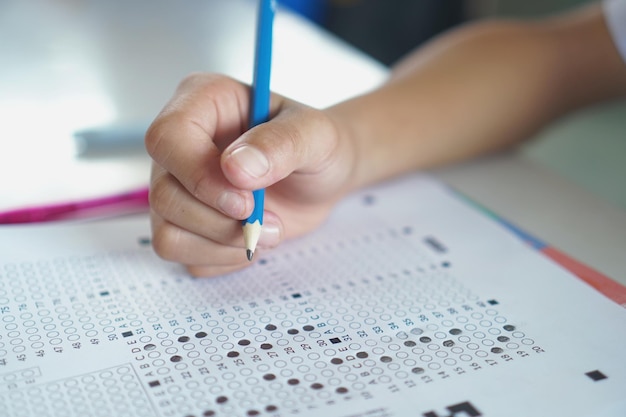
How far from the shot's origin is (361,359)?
0.45 m

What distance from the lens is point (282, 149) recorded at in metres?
0.49

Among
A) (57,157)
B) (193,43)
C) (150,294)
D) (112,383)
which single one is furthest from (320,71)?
(112,383)

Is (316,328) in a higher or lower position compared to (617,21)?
lower

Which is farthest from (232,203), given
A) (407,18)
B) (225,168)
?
(407,18)

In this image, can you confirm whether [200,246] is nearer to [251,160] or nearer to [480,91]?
[251,160]

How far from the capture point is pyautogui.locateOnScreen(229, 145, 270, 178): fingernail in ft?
1.51

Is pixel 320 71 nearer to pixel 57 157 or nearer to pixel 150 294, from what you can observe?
pixel 57 157

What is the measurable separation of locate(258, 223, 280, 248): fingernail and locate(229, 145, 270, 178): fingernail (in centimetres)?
7

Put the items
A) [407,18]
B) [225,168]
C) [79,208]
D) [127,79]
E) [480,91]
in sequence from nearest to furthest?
1. [225,168]
2. [79,208]
3. [480,91]
4. [127,79]
5. [407,18]

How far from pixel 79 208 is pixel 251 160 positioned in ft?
0.74

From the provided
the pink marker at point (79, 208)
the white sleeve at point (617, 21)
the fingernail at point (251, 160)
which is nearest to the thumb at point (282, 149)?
the fingernail at point (251, 160)

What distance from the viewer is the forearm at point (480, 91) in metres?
0.69

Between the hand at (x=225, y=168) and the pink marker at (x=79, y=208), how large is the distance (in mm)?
92

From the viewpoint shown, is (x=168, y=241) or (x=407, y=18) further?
(x=407, y=18)
